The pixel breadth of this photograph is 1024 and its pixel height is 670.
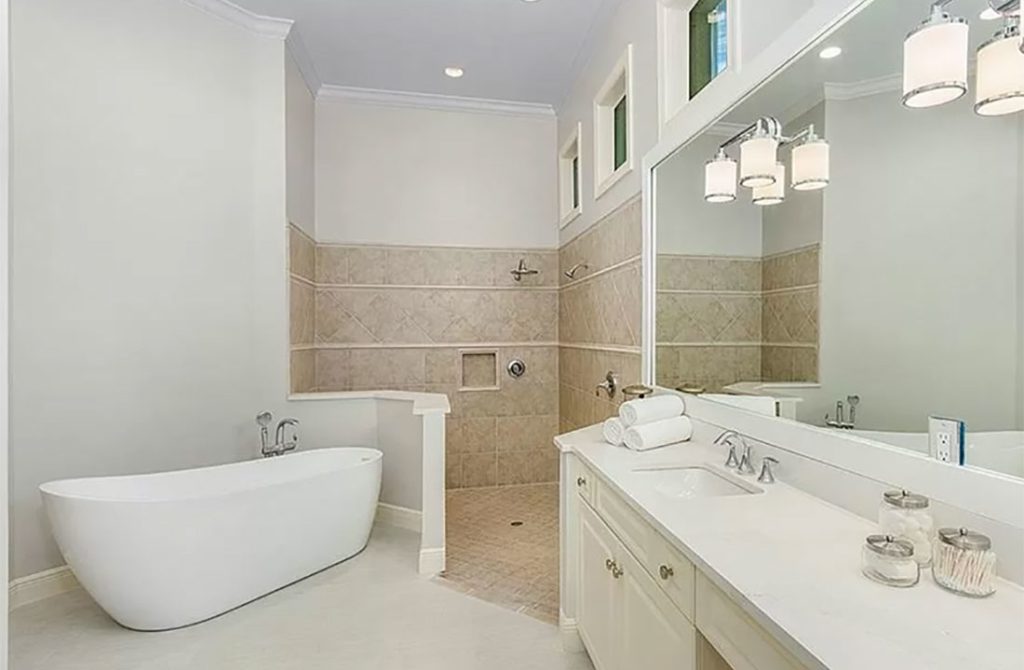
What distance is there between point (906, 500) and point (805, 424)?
1.59ft

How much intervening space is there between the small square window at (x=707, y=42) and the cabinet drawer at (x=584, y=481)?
1611 millimetres

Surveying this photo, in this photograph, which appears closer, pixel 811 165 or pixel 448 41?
pixel 811 165

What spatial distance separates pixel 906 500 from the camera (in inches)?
43.3

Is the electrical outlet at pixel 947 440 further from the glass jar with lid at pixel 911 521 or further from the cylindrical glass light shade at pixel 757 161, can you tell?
the cylindrical glass light shade at pixel 757 161

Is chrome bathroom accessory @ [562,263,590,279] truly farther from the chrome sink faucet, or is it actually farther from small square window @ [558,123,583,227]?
the chrome sink faucet

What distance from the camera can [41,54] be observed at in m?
2.59

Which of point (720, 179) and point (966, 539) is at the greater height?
point (720, 179)

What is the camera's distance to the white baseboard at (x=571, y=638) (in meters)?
2.23

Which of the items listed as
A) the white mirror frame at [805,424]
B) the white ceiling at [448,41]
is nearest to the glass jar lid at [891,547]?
the white mirror frame at [805,424]

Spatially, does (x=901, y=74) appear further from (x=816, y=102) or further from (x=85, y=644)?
(x=85, y=644)

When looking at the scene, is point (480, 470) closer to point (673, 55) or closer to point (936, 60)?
point (673, 55)

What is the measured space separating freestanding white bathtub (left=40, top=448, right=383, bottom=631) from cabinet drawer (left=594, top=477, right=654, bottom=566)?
1.65m

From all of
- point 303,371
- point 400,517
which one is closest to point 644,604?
point 400,517

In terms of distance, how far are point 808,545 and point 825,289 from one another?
0.80 m
